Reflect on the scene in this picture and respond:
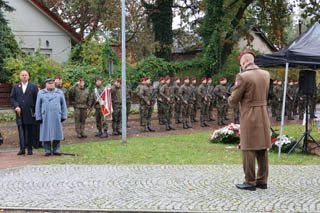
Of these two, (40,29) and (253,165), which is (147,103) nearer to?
(253,165)

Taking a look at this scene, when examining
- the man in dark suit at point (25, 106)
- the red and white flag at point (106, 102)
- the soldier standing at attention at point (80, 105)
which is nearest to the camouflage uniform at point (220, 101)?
the red and white flag at point (106, 102)

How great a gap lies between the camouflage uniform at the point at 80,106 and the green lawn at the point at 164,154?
2112 millimetres

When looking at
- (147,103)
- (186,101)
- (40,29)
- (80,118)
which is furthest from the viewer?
(40,29)

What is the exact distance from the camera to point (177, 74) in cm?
2703

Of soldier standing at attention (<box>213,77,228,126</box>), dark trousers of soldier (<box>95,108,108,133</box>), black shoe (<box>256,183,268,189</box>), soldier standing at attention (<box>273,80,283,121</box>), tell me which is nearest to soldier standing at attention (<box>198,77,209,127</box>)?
soldier standing at attention (<box>213,77,228,126</box>)

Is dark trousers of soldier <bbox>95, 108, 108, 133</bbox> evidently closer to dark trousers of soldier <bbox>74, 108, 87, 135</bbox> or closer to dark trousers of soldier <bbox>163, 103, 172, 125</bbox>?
dark trousers of soldier <bbox>74, 108, 87, 135</bbox>

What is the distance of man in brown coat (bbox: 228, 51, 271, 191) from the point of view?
6.18 meters

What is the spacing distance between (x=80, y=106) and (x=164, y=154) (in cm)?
528

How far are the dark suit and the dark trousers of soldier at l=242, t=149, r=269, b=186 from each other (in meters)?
6.61

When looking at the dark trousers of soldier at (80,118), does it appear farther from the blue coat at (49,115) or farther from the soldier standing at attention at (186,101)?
the soldier standing at attention at (186,101)

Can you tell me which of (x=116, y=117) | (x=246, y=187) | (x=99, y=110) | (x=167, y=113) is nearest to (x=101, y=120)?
(x=99, y=110)

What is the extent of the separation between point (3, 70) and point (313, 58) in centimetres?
1756

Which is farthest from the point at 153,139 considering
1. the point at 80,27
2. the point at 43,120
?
the point at 80,27

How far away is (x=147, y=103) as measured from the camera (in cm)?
1650
